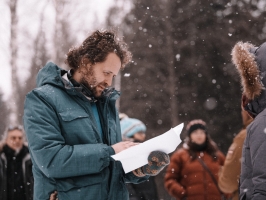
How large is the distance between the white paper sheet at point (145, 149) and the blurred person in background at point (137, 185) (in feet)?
10.1

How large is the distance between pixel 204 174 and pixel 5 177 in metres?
3.08

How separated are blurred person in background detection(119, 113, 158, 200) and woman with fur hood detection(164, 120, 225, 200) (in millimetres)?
277

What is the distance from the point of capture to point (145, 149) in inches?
92.0

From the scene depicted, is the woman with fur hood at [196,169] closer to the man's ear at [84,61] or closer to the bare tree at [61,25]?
the man's ear at [84,61]

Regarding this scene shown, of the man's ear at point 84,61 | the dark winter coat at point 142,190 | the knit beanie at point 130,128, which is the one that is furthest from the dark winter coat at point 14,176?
the man's ear at point 84,61

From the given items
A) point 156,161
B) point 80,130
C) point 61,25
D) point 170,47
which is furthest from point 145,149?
point 61,25

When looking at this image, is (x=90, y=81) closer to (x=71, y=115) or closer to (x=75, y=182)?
(x=71, y=115)

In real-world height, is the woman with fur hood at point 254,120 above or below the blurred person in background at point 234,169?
above

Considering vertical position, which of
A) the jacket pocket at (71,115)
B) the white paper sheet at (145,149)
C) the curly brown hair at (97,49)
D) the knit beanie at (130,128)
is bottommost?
the white paper sheet at (145,149)

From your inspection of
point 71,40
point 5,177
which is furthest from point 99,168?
point 71,40

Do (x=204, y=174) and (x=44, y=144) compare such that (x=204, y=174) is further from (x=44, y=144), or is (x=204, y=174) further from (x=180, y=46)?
(x=180, y=46)

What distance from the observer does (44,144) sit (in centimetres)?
225

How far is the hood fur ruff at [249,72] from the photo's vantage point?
2.35 meters

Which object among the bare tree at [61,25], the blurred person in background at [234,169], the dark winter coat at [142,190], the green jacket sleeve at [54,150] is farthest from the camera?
the bare tree at [61,25]
